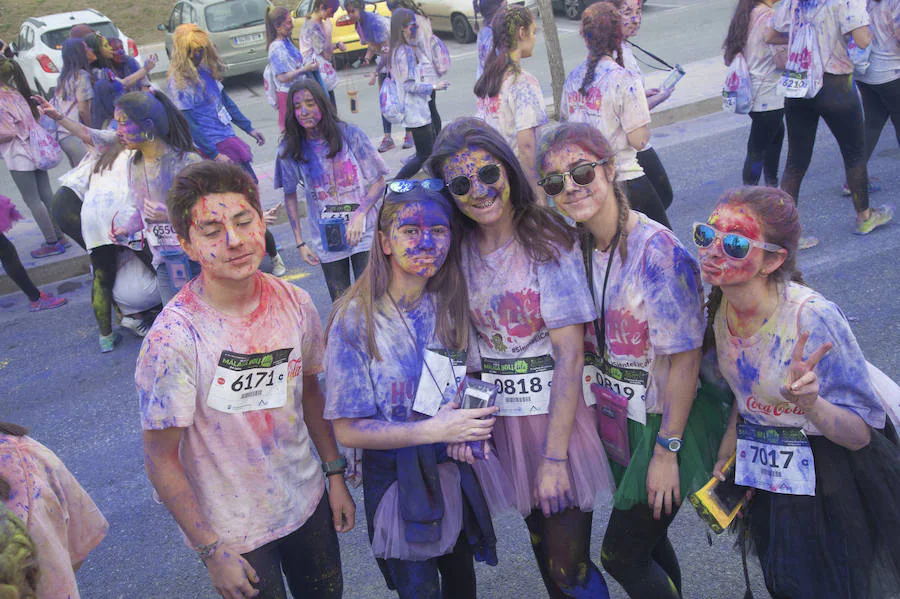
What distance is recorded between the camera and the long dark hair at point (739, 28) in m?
6.22

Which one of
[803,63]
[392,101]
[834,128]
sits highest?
[803,63]

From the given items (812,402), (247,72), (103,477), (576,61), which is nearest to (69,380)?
(103,477)

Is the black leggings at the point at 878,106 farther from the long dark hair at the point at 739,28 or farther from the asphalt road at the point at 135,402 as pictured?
the long dark hair at the point at 739,28

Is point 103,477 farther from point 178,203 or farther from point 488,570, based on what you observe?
point 178,203

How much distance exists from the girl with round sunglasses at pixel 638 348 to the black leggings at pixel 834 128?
3848 millimetres

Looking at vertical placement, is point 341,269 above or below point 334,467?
below

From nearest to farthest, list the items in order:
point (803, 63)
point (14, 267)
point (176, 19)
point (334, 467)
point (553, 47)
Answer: point (334, 467)
point (803, 63)
point (14, 267)
point (553, 47)
point (176, 19)

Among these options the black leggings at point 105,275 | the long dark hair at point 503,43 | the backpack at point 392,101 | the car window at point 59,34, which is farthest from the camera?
the car window at point 59,34

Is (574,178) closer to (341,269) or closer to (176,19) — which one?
(341,269)

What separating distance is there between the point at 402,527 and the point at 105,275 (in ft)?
14.4

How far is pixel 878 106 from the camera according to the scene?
21.7 feet

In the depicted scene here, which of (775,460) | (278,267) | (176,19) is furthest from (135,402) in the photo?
(176,19)

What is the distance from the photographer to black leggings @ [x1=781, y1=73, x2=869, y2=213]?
5.70 meters

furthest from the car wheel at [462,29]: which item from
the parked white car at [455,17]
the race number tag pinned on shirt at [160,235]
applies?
the race number tag pinned on shirt at [160,235]
